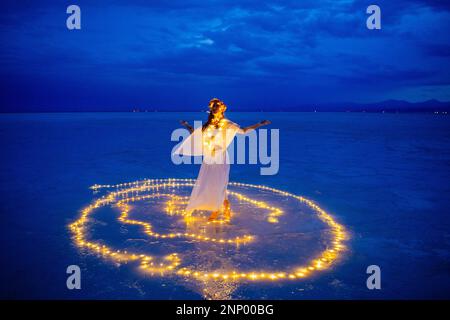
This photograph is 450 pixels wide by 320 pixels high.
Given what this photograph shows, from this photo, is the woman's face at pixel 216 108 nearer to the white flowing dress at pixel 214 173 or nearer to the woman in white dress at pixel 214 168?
the woman in white dress at pixel 214 168

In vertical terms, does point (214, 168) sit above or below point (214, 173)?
above

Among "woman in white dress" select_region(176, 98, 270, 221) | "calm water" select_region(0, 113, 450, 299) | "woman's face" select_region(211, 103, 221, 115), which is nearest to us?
"calm water" select_region(0, 113, 450, 299)

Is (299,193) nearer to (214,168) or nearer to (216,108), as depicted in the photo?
(214,168)

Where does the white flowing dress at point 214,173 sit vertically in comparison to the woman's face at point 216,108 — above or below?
below

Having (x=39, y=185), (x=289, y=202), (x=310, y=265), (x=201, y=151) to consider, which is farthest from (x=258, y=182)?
(x=39, y=185)

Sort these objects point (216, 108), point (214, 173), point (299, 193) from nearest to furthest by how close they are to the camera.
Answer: point (216, 108)
point (214, 173)
point (299, 193)

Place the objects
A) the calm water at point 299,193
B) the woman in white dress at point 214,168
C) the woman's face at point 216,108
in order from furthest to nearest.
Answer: the woman in white dress at point 214,168 < the woman's face at point 216,108 < the calm water at point 299,193

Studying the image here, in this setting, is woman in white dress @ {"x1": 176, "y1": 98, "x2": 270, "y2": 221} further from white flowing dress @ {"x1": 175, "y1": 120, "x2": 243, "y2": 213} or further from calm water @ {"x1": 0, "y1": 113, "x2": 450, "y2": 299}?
calm water @ {"x1": 0, "y1": 113, "x2": 450, "y2": 299}

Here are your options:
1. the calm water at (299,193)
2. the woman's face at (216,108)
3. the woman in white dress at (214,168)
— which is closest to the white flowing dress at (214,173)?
the woman in white dress at (214,168)

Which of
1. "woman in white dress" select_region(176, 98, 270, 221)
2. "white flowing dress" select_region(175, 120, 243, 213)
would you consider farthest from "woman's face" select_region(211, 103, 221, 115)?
"white flowing dress" select_region(175, 120, 243, 213)

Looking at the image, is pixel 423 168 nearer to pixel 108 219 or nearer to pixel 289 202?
pixel 289 202

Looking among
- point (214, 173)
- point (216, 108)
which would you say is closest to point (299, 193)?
point (214, 173)

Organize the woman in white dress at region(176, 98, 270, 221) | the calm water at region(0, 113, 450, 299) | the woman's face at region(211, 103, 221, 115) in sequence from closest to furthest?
the calm water at region(0, 113, 450, 299)
the woman's face at region(211, 103, 221, 115)
the woman in white dress at region(176, 98, 270, 221)
